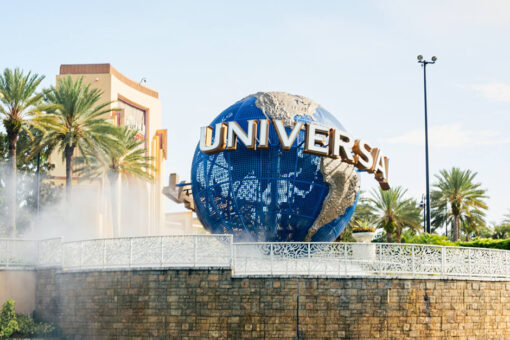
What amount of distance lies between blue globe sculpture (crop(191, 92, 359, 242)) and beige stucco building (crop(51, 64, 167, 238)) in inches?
886

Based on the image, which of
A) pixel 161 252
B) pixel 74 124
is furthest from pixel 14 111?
pixel 161 252

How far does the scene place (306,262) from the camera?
19.9 meters

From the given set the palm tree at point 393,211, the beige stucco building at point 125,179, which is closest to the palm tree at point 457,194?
the palm tree at point 393,211

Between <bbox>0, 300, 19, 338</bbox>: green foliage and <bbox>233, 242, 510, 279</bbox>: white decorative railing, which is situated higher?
<bbox>233, 242, 510, 279</bbox>: white decorative railing

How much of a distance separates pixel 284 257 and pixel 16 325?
330 inches

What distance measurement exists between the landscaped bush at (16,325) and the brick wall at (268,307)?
Result: 1463 millimetres

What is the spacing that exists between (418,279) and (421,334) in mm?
1546

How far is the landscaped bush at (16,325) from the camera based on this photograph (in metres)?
21.1

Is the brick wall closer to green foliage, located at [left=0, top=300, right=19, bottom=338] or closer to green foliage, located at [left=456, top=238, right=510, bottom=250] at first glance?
green foliage, located at [left=0, top=300, right=19, bottom=338]

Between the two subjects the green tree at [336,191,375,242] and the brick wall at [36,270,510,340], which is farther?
the green tree at [336,191,375,242]

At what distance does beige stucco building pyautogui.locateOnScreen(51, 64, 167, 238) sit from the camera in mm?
47281

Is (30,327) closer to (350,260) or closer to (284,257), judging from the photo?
(284,257)

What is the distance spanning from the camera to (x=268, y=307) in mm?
19484

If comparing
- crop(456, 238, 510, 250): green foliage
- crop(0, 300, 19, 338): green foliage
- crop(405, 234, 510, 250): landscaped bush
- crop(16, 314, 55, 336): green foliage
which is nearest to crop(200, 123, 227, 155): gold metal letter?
crop(16, 314, 55, 336): green foliage
